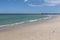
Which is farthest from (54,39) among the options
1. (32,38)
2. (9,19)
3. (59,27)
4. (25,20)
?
(9,19)

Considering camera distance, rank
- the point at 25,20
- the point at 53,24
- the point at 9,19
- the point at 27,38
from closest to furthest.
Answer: the point at 27,38
the point at 53,24
the point at 25,20
the point at 9,19

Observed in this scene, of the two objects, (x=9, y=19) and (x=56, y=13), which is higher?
(x=56, y=13)

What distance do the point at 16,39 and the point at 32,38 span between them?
0.24 m

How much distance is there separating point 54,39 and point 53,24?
97cm

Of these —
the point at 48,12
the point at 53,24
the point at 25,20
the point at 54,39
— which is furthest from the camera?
the point at 25,20

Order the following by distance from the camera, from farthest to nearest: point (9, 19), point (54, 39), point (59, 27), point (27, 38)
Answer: point (9, 19)
point (59, 27)
point (27, 38)
point (54, 39)

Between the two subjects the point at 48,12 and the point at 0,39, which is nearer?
the point at 48,12

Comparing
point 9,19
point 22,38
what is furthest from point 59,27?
point 9,19

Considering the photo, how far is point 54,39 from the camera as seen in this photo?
1973mm

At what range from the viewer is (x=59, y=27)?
267 cm

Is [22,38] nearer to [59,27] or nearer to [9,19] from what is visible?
[59,27]

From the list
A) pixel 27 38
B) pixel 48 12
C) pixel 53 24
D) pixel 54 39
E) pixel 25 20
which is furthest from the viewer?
pixel 25 20

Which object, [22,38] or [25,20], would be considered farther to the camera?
[25,20]

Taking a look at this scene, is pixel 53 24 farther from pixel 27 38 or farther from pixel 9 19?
pixel 9 19
